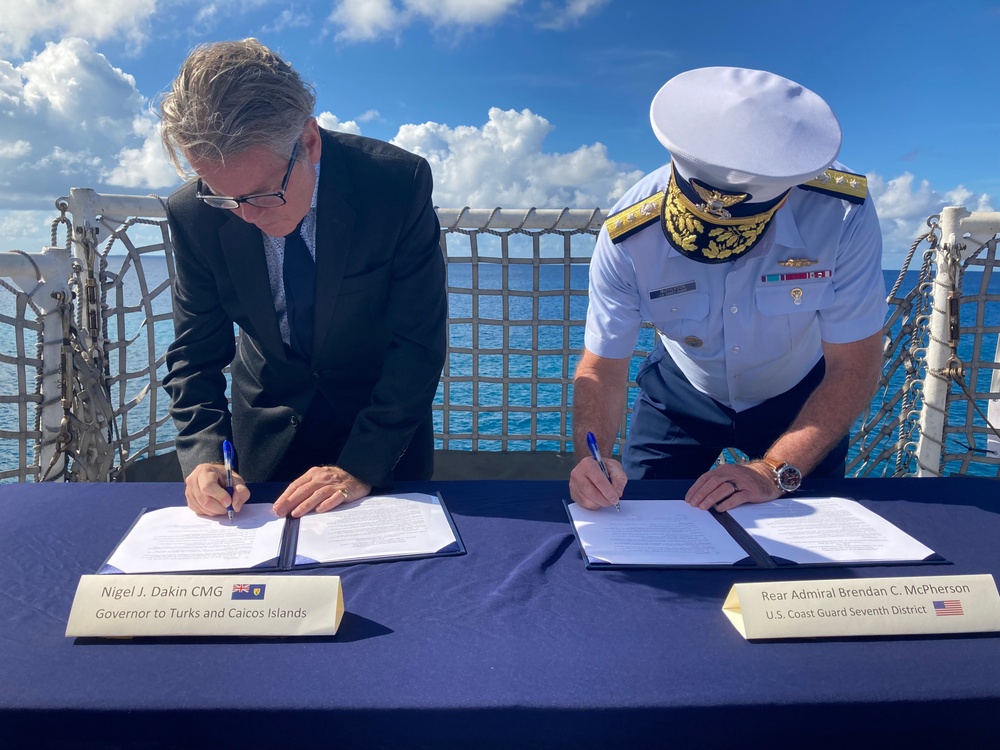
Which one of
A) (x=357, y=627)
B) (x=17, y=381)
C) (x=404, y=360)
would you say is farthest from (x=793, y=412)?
(x=17, y=381)

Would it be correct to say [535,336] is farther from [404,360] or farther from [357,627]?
[357,627]

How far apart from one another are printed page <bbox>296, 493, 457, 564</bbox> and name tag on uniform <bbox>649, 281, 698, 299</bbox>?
0.83 meters

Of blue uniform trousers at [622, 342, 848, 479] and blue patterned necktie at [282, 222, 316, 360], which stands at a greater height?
blue patterned necktie at [282, 222, 316, 360]

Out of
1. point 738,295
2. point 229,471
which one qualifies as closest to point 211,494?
point 229,471

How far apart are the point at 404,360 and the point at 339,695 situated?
94cm

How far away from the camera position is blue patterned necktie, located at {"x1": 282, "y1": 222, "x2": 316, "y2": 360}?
1.77 meters

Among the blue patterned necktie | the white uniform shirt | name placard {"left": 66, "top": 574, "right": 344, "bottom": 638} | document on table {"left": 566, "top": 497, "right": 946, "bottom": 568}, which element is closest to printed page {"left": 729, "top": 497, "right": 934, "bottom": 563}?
document on table {"left": 566, "top": 497, "right": 946, "bottom": 568}

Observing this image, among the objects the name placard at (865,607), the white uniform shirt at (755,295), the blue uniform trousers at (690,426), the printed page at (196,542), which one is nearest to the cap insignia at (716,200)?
the white uniform shirt at (755,295)

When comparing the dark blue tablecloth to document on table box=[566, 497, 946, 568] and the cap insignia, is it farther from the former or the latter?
the cap insignia

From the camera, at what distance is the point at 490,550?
1.24 metres

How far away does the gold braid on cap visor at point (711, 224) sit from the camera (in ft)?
5.09

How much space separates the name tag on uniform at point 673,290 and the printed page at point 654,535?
66 cm

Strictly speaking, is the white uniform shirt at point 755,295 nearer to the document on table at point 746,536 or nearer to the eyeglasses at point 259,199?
the document on table at point 746,536

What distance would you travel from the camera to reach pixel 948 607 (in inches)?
38.9
